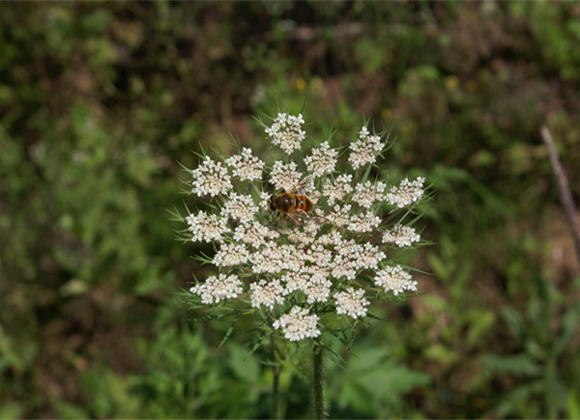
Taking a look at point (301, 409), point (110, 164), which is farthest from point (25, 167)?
point (301, 409)

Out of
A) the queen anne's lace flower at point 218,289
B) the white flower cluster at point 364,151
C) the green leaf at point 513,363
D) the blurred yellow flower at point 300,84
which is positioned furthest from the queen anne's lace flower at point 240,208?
the green leaf at point 513,363

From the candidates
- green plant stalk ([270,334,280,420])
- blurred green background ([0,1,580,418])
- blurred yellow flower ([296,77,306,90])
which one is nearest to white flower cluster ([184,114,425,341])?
green plant stalk ([270,334,280,420])

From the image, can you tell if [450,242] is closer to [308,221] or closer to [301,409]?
[301,409]

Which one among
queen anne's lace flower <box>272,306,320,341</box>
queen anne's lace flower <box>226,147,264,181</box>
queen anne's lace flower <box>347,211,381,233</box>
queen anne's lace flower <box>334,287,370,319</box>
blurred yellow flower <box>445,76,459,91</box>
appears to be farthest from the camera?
blurred yellow flower <box>445,76,459,91</box>

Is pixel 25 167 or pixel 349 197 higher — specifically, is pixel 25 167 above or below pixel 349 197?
above

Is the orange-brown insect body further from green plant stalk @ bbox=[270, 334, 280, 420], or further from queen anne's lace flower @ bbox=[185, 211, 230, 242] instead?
green plant stalk @ bbox=[270, 334, 280, 420]

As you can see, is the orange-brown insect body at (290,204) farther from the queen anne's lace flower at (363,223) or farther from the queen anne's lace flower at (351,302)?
the queen anne's lace flower at (351,302)
